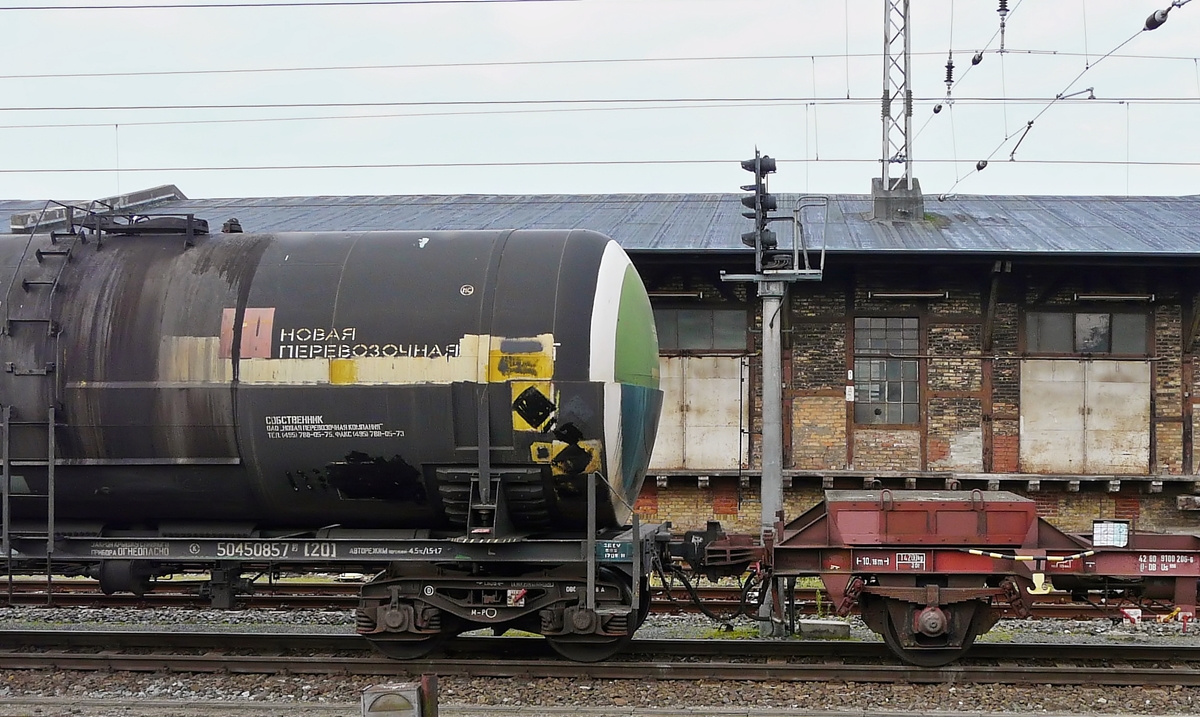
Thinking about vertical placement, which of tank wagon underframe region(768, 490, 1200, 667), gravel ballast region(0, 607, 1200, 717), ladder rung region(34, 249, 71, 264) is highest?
ladder rung region(34, 249, 71, 264)

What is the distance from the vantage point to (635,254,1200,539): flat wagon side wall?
59.3 feet

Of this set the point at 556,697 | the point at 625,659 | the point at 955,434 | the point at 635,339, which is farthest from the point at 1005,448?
the point at 556,697

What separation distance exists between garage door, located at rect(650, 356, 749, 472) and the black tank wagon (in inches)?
377

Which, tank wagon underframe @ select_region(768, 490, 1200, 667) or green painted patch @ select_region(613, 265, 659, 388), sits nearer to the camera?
green painted patch @ select_region(613, 265, 659, 388)

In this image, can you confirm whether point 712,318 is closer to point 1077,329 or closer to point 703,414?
point 703,414

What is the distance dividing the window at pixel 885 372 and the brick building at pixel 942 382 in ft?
0.09

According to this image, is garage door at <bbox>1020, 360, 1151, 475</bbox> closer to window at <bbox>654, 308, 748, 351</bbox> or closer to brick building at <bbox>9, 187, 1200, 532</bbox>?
brick building at <bbox>9, 187, 1200, 532</bbox>

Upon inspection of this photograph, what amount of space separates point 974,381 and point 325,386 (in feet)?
44.8

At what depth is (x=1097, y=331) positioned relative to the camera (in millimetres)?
18188

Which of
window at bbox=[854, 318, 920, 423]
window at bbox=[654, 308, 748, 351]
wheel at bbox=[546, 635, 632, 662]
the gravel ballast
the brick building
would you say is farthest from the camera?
window at bbox=[654, 308, 748, 351]

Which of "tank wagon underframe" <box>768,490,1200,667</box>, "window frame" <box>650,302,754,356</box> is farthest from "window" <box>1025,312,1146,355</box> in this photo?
"tank wagon underframe" <box>768,490,1200,667</box>

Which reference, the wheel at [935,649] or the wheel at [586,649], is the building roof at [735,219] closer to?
the wheel at [935,649]

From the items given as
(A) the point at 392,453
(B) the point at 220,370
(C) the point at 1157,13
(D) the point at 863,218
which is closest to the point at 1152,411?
(D) the point at 863,218

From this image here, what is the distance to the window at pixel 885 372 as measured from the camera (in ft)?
60.4
